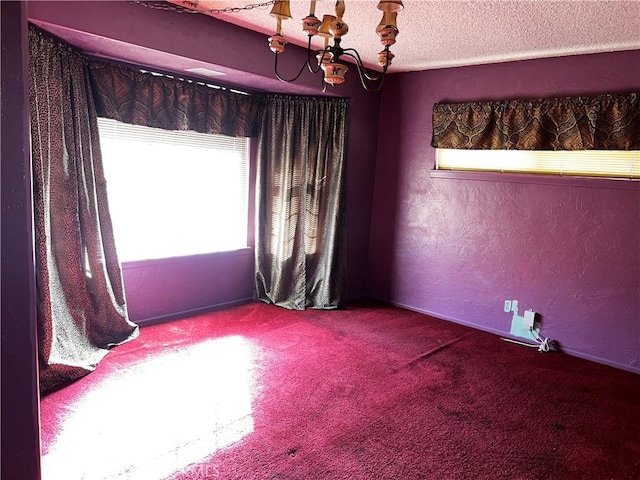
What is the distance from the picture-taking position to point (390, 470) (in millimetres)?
A: 2092

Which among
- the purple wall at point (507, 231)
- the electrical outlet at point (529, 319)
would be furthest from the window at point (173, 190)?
the electrical outlet at point (529, 319)

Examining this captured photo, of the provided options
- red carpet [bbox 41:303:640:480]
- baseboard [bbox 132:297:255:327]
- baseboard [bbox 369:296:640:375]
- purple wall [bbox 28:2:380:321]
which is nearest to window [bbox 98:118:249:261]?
purple wall [bbox 28:2:380:321]

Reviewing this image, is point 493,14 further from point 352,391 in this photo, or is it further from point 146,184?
point 146,184

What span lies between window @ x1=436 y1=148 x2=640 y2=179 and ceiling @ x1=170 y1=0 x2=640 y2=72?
28.6 inches

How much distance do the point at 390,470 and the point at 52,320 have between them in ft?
6.70

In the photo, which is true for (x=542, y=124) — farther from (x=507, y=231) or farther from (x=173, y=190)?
(x=173, y=190)

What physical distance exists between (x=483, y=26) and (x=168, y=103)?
2.27 m

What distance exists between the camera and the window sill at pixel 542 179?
10.8 feet

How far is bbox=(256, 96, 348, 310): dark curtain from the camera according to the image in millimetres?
4180

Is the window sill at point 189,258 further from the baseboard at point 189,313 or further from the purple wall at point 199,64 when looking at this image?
the baseboard at point 189,313

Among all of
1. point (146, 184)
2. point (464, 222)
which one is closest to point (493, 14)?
point (464, 222)

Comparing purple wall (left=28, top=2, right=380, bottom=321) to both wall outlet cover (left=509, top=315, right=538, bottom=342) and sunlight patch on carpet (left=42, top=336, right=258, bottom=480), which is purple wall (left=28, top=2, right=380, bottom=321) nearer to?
sunlight patch on carpet (left=42, top=336, right=258, bottom=480)

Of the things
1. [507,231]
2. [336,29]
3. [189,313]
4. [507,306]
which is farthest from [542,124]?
[189,313]

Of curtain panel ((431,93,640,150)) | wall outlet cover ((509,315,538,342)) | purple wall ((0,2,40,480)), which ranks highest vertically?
curtain panel ((431,93,640,150))
